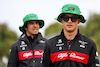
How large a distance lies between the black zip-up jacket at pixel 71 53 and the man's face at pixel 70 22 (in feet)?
0.78

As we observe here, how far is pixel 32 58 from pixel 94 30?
42891mm

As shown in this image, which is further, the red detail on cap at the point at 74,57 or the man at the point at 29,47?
the man at the point at 29,47

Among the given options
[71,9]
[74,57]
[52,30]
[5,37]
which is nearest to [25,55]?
[74,57]

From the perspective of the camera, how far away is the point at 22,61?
7754 millimetres

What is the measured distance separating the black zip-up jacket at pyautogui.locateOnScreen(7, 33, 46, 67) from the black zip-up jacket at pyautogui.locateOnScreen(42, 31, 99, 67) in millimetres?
2180

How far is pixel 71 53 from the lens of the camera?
18.1 ft

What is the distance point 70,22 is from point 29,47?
9.39 feet

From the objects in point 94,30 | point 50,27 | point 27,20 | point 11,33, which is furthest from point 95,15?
point 27,20

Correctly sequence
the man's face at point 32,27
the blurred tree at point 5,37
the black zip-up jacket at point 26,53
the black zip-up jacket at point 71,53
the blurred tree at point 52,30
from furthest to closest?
the blurred tree at point 52,30 < the blurred tree at point 5,37 < the man's face at point 32,27 < the black zip-up jacket at point 26,53 < the black zip-up jacket at point 71,53

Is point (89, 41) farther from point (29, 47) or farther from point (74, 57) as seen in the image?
point (29, 47)

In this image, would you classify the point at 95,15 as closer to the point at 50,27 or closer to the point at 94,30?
the point at 94,30

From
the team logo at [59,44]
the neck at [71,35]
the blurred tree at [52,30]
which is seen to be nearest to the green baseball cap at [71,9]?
the neck at [71,35]

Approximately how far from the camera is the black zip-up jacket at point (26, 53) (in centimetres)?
779

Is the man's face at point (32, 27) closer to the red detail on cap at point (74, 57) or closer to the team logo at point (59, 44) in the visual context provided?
the team logo at point (59, 44)
